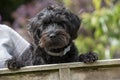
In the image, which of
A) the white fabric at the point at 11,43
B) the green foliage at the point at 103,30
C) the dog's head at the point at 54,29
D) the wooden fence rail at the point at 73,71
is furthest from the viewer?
the green foliage at the point at 103,30

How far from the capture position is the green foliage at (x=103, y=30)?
820 centimetres

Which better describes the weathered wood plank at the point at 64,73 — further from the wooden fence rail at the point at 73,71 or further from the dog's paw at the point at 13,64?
the dog's paw at the point at 13,64

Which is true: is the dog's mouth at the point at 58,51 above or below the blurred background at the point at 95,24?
below

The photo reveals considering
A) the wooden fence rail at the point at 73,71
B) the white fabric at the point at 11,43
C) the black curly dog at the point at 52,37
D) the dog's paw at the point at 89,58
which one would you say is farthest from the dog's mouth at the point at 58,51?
the wooden fence rail at the point at 73,71

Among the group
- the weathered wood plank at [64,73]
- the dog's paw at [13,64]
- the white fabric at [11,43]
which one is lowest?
the weathered wood plank at [64,73]

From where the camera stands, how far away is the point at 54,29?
544 centimetres

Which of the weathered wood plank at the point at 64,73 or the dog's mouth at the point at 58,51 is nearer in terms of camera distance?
the weathered wood plank at the point at 64,73

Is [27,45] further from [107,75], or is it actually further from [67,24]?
[107,75]

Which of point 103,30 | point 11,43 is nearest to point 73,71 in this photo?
point 11,43

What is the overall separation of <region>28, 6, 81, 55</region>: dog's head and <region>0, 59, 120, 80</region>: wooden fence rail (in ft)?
1.51

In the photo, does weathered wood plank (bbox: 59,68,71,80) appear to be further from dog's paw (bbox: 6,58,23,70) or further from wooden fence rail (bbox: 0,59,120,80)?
dog's paw (bbox: 6,58,23,70)

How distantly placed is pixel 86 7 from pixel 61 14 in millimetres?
4220

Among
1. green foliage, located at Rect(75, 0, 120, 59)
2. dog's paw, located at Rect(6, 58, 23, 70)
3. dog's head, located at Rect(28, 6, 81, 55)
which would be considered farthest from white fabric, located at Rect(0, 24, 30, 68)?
green foliage, located at Rect(75, 0, 120, 59)

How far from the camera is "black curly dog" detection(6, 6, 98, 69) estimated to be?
5453 mm
